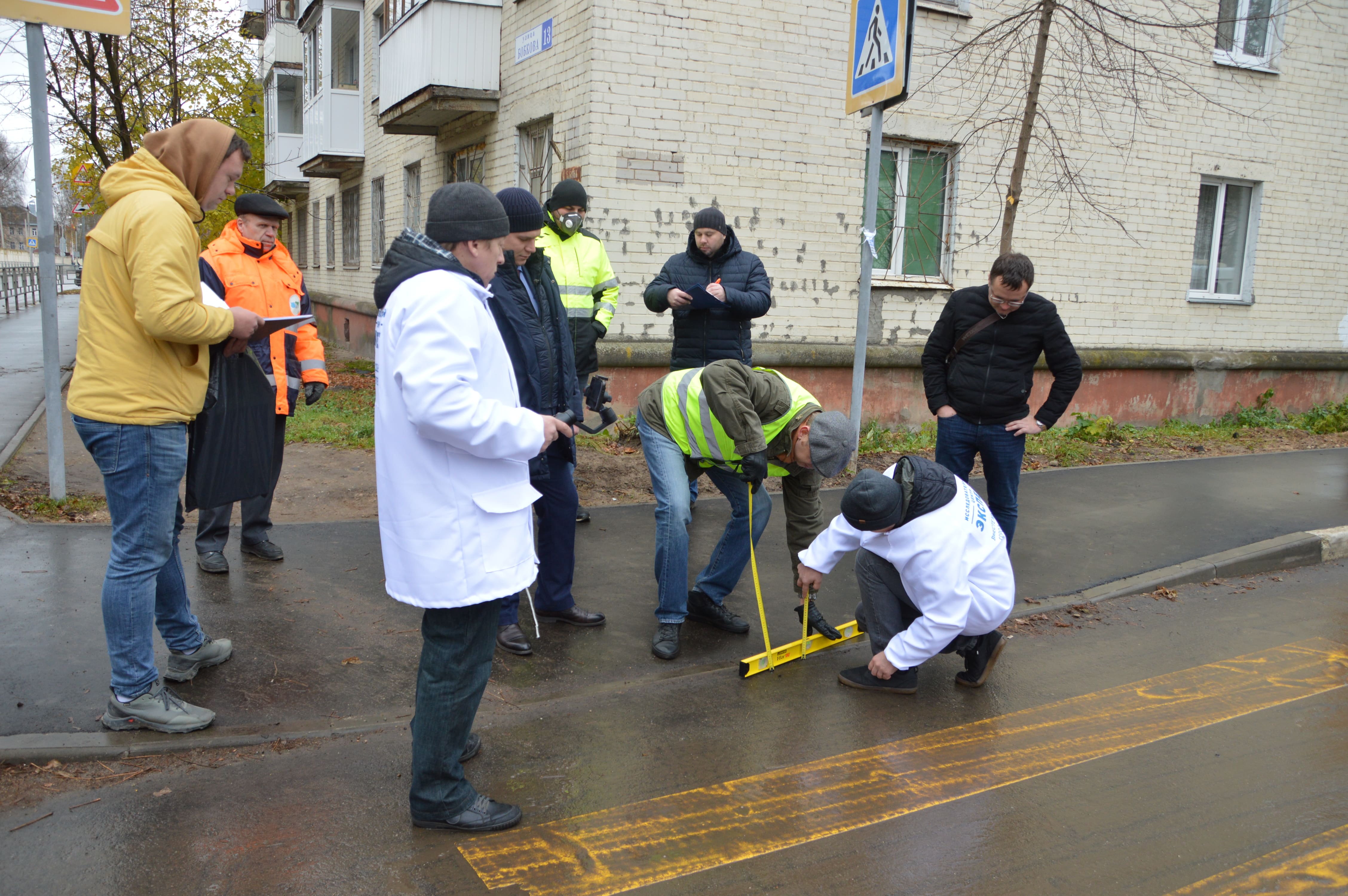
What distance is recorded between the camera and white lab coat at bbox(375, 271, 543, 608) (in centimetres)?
252

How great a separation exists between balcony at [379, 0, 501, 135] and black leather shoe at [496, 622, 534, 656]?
8.51 metres

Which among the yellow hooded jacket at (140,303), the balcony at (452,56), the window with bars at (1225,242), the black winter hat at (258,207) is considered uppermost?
the balcony at (452,56)

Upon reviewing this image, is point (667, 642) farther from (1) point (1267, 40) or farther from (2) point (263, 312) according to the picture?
(1) point (1267, 40)

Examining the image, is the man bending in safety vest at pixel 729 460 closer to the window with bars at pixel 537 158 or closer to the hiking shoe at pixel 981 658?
the hiking shoe at pixel 981 658

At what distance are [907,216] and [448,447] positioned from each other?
30.7 ft

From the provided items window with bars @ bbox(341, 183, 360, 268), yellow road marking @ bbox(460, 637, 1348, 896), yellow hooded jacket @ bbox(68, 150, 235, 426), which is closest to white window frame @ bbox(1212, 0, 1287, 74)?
yellow road marking @ bbox(460, 637, 1348, 896)

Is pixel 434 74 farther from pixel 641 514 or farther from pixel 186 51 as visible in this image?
pixel 641 514

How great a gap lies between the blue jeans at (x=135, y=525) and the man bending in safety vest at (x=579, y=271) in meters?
2.90

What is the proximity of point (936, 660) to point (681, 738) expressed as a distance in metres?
1.58

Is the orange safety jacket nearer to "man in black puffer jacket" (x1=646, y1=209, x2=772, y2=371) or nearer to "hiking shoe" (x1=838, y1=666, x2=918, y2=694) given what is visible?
"man in black puffer jacket" (x1=646, y1=209, x2=772, y2=371)

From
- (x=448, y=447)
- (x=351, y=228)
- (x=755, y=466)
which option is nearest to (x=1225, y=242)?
(x=755, y=466)

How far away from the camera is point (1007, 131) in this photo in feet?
36.1

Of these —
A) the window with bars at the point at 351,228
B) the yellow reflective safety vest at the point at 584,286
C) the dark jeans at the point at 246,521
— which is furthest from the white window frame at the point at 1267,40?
the window with bars at the point at 351,228

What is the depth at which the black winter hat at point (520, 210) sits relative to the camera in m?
3.73
